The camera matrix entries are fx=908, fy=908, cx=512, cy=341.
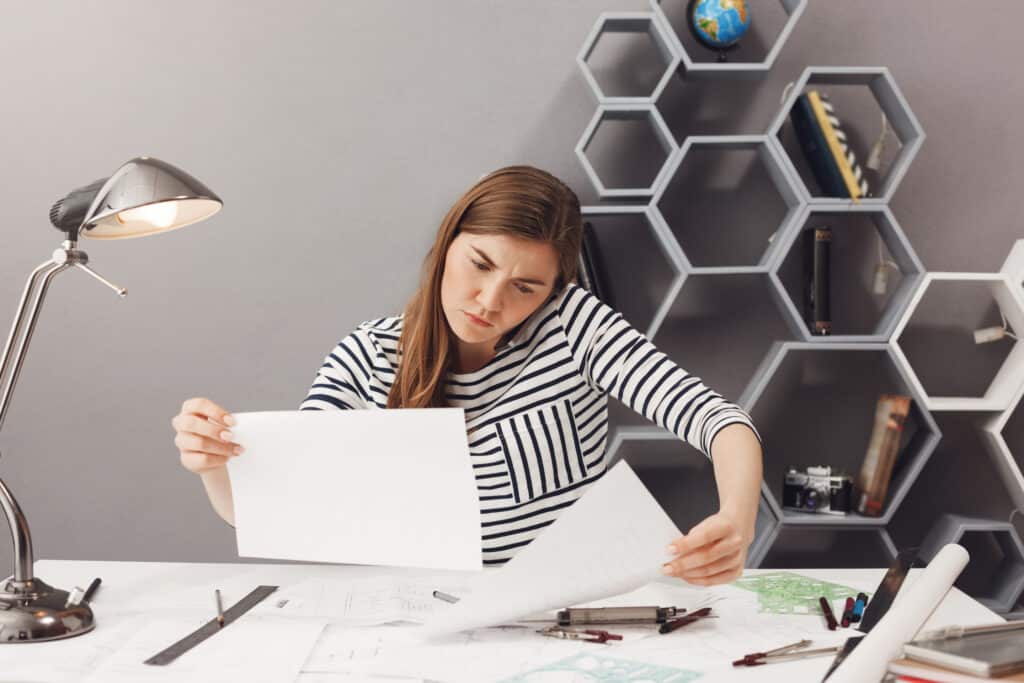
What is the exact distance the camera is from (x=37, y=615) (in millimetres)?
1069

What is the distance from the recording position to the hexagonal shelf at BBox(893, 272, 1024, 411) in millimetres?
2223

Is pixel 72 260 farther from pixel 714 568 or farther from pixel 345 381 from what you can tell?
pixel 714 568

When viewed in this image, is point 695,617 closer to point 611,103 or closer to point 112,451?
point 611,103

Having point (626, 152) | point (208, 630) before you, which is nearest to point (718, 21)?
point (626, 152)

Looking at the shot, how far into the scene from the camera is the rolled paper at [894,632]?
80 cm

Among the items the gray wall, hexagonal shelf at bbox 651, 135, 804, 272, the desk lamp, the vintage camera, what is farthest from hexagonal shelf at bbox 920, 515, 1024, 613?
the desk lamp

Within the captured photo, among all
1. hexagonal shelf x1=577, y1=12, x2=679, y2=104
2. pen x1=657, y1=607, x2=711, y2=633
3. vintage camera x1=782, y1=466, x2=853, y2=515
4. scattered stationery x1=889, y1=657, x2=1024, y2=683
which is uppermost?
hexagonal shelf x1=577, y1=12, x2=679, y2=104

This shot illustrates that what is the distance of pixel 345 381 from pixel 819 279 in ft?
4.33

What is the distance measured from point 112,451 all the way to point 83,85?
3.20 feet

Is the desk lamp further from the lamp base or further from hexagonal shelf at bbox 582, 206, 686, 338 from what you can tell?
hexagonal shelf at bbox 582, 206, 686, 338

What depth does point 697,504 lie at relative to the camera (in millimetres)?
2471

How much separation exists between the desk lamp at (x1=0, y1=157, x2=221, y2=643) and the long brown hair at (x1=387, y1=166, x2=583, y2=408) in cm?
39

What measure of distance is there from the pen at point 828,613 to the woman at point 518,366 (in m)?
0.22

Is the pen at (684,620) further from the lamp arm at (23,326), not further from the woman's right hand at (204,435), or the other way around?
the lamp arm at (23,326)
